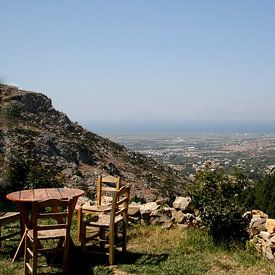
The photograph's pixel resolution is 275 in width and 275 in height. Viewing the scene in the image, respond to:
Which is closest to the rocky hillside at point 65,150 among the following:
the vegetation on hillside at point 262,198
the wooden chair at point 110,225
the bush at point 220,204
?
the vegetation on hillside at point 262,198

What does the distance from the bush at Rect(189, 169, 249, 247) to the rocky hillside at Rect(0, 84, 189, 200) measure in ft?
55.6

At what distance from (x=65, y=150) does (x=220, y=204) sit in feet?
89.6

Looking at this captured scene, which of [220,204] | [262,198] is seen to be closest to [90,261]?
[220,204]

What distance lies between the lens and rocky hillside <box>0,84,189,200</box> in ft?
98.8

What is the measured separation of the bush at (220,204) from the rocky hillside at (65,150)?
1694 cm

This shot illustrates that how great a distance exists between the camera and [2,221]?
7.66 meters

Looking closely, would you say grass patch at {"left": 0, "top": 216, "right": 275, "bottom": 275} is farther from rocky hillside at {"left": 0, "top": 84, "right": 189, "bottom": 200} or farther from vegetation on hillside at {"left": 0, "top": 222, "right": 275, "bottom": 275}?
rocky hillside at {"left": 0, "top": 84, "right": 189, "bottom": 200}

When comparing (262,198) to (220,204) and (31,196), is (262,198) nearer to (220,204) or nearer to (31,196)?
(220,204)

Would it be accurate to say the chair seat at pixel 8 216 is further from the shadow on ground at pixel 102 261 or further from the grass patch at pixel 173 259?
the shadow on ground at pixel 102 261

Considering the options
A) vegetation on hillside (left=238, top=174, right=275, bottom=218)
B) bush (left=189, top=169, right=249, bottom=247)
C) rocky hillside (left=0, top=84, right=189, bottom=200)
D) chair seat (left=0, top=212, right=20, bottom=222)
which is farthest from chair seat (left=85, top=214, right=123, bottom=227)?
rocky hillside (left=0, top=84, right=189, bottom=200)

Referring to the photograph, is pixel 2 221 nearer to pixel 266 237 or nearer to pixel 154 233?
pixel 154 233

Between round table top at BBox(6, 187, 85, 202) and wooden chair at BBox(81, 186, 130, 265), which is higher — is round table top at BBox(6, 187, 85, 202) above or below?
above

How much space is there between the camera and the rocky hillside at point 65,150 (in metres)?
30.1

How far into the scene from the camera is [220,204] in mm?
8070
